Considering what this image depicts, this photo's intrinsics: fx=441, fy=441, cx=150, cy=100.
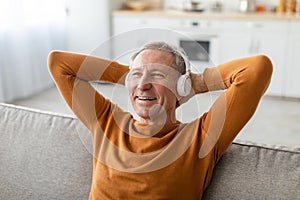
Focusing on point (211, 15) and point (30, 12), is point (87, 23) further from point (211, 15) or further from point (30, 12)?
point (211, 15)

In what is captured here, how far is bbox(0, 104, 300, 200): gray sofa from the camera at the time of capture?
126 cm

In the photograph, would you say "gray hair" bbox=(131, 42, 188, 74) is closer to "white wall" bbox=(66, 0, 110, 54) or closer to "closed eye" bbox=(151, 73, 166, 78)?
"closed eye" bbox=(151, 73, 166, 78)

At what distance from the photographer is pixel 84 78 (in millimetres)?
1467

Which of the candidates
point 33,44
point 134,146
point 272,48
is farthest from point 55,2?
point 134,146

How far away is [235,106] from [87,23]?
155 inches

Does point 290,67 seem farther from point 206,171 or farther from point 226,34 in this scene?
point 206,171

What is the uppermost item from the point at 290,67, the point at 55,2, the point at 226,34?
the point at 55,2

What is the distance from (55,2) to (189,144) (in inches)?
156

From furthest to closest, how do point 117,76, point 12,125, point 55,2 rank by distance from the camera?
point 55,2 → point 12,125 → point 117,76

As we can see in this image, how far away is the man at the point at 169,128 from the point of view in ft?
4.09

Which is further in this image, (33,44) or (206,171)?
(33,44)

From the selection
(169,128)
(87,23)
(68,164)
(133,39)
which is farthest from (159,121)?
(87,23)

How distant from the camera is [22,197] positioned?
1537mm

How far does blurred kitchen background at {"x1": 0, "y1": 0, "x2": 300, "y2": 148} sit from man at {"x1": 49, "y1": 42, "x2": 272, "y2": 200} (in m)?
2.42
